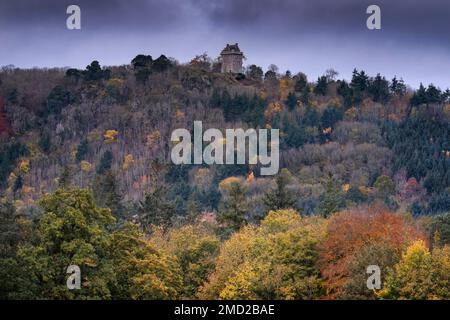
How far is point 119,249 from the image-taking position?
57594 mm

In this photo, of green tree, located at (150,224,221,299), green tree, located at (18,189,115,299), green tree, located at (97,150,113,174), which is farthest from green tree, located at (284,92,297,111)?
green tree, located at (18,189,115,299)

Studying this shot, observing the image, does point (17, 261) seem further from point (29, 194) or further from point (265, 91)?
point (265, 91)

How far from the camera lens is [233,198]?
8381 cm

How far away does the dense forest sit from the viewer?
54125 millimetres

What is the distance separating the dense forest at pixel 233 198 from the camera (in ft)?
178

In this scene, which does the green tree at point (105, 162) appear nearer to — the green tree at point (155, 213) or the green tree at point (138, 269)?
the green tree at point (155, 213)

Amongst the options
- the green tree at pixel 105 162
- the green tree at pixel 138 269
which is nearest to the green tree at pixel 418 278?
the green tree at pixel 138 269

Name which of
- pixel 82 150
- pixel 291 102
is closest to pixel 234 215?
pixel 82 150

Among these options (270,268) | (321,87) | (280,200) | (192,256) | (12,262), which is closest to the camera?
(12,262)

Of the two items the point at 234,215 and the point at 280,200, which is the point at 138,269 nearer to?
the point at 234,215

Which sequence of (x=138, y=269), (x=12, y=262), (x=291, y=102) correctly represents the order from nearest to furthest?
(x=12, y=262), (x=138, y=269), (x=291, y=102)

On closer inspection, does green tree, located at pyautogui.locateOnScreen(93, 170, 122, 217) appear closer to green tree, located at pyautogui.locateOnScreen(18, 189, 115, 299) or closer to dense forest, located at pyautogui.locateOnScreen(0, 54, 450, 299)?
dense forest, located at pyautogui.locateOnScreen(0, 54, 450, 299)
